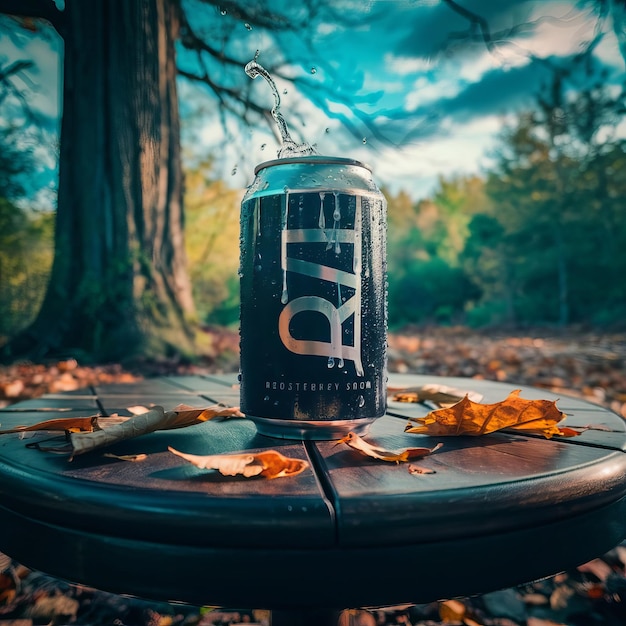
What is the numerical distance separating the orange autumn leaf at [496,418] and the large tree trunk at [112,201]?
403cm

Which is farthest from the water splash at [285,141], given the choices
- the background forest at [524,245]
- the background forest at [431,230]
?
the background forest at [524,245]

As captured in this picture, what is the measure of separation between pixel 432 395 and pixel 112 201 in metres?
4.18

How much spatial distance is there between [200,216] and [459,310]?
10544 mm

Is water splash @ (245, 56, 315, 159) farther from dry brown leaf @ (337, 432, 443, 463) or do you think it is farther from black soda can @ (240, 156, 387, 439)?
dry brown leaf @ (337, 432, 443, 463)

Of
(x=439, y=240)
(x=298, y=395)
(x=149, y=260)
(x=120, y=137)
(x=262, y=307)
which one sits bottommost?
(x=298, y=395)

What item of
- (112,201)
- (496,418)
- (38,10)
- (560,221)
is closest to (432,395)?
(496,418)

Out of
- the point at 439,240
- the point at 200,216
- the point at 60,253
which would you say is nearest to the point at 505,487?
the point at 60,253

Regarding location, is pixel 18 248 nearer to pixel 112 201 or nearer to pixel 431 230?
pixel 112 201

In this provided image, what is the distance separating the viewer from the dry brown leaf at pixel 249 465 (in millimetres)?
609

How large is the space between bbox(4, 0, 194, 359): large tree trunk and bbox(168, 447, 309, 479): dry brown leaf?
4130 millimetres

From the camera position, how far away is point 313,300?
72 centimetres

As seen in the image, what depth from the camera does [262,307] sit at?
2.48ft

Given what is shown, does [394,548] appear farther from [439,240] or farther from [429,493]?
[439,240]

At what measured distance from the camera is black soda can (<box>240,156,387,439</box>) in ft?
2.37
